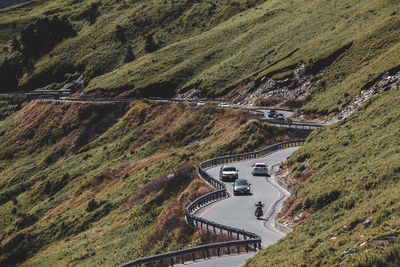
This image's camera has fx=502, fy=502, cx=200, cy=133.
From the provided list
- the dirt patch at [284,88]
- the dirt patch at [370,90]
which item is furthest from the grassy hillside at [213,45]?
the dirt patch at [284,88]

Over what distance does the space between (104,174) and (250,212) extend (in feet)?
112

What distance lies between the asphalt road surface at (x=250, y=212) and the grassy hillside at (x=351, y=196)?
1.90m

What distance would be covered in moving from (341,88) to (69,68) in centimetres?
8664

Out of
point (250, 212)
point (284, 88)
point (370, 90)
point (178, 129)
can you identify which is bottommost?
point (284, 88)

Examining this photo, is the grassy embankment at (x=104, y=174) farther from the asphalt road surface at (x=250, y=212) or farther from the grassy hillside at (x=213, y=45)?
the grassy hillside at (x=213, y=45)

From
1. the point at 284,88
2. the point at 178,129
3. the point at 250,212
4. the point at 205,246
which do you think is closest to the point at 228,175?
the point at 250,212

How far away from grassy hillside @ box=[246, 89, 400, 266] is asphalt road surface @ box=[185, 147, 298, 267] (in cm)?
190

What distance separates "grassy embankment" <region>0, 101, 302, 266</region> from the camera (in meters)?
36.0

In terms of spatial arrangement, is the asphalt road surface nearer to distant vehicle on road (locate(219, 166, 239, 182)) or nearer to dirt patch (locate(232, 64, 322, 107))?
distant vehicle on road (locate(219, 166, 239, 182))

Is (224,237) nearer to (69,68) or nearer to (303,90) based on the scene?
(303,90)

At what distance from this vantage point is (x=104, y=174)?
6262 centimetres

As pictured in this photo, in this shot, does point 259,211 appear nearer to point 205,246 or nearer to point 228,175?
point 205,246

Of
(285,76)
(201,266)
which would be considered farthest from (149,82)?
(201,266)

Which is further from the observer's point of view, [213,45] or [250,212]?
[213,45]
